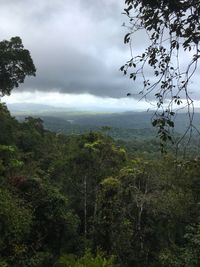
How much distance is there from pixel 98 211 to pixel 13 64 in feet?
48.9

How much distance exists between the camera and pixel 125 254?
62.2ft

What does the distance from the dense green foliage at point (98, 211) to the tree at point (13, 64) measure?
5.36 m

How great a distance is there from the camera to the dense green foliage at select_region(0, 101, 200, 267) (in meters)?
13.4

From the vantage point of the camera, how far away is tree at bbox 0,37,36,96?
29416mm

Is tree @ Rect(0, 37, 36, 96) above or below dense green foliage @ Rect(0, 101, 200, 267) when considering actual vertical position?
above

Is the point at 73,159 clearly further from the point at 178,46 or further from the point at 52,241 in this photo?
the point at 178,46

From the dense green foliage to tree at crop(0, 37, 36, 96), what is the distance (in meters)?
5.36

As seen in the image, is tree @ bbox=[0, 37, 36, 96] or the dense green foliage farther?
tree @ bbox=[0, 37, 36, 96]

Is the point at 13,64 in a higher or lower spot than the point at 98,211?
higher

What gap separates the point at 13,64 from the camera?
30.1m

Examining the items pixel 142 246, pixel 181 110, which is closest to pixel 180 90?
pixel 181 110

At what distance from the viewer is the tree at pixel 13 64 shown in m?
29.4

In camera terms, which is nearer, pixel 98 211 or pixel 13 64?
pixel 98 211

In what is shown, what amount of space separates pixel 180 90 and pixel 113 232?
1731cm
